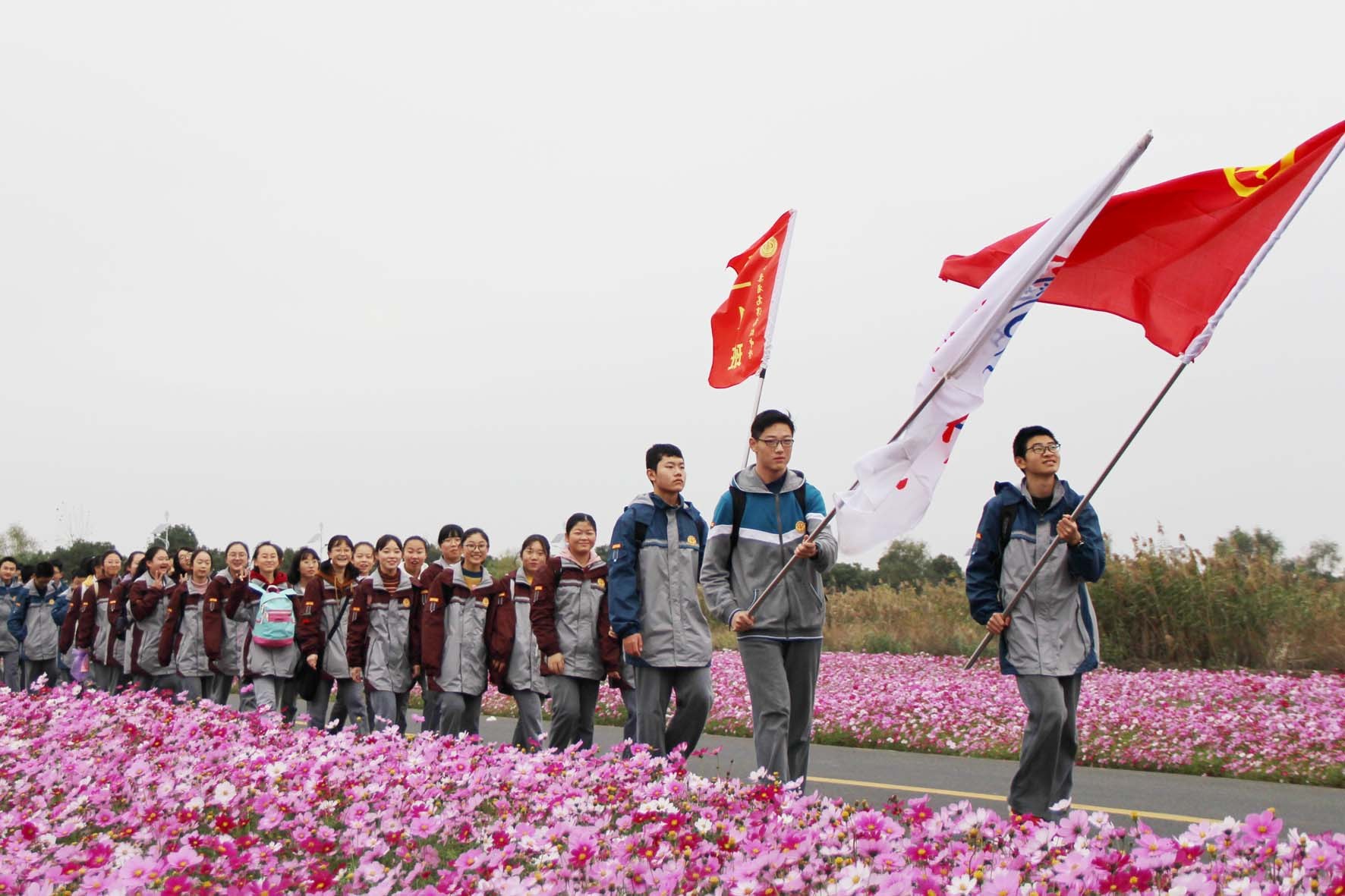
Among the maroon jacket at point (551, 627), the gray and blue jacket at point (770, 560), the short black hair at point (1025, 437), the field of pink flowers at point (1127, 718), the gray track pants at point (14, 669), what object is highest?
the short black hair at point (1025, 437)

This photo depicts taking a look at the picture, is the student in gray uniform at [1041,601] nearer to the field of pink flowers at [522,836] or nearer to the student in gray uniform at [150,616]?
the field of pink flowers at [522,836]

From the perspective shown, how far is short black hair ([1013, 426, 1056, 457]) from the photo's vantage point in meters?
6.63

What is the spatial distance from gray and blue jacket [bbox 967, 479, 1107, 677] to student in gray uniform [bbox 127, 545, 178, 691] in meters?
9.33

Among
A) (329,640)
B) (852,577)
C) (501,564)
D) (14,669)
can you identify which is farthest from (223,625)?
(852,577)

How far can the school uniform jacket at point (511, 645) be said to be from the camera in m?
9.18

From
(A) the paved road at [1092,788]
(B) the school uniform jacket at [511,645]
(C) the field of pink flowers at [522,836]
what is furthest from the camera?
(B) the school uniform jacket at [511,645]

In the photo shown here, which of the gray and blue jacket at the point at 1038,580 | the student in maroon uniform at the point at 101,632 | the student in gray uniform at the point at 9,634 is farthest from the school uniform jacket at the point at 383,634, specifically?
the student in gray uniform at the point at 9,634

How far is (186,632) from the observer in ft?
41.7

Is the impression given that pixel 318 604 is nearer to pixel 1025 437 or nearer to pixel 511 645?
pixel 511 645

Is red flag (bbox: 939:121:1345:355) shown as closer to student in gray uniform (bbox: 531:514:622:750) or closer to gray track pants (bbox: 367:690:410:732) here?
student in gray uniform (bbox: 531:514:622:750)

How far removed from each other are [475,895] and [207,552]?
10.0m

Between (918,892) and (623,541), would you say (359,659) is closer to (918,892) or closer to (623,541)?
(623,541)

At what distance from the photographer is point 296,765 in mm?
6438

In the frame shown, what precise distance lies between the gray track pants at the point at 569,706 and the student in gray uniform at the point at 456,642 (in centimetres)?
119
